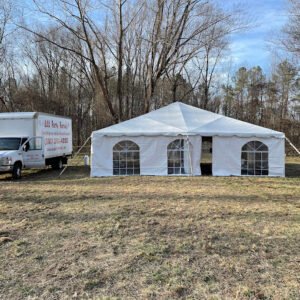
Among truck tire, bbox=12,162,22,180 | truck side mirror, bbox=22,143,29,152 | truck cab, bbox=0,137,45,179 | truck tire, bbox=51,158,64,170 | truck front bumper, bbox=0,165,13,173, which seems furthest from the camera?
truck tire, bbox=51,158,64,170

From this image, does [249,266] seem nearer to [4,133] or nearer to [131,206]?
[131,206]

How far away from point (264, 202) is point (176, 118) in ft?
27.7

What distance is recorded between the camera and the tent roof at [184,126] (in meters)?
16.4

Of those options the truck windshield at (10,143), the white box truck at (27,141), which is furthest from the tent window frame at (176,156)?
the truck windshield at (10,143)

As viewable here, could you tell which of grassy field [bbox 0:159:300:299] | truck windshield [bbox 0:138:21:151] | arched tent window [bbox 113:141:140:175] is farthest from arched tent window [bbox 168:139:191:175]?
truck windshield [bbox 0:138:21:151]

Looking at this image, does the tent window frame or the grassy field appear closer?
the grassy field

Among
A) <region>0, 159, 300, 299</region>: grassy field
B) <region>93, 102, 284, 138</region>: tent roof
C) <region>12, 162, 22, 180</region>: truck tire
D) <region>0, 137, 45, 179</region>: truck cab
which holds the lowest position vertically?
<region>0, 159, 300, 299</region>: grassy field

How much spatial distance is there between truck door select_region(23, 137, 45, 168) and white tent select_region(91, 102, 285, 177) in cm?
263

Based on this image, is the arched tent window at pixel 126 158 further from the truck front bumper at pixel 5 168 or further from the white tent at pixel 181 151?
the truck front bumper at pixel 5 168

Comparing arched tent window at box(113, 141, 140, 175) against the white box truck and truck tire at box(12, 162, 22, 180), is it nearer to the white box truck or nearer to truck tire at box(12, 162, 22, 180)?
A: the white box truck

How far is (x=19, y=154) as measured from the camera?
16.2 m

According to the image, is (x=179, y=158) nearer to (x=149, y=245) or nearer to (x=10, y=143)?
(x=10, y=143)

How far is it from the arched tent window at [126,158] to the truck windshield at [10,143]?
4221 millimetres

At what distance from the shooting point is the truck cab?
50.5 feet
